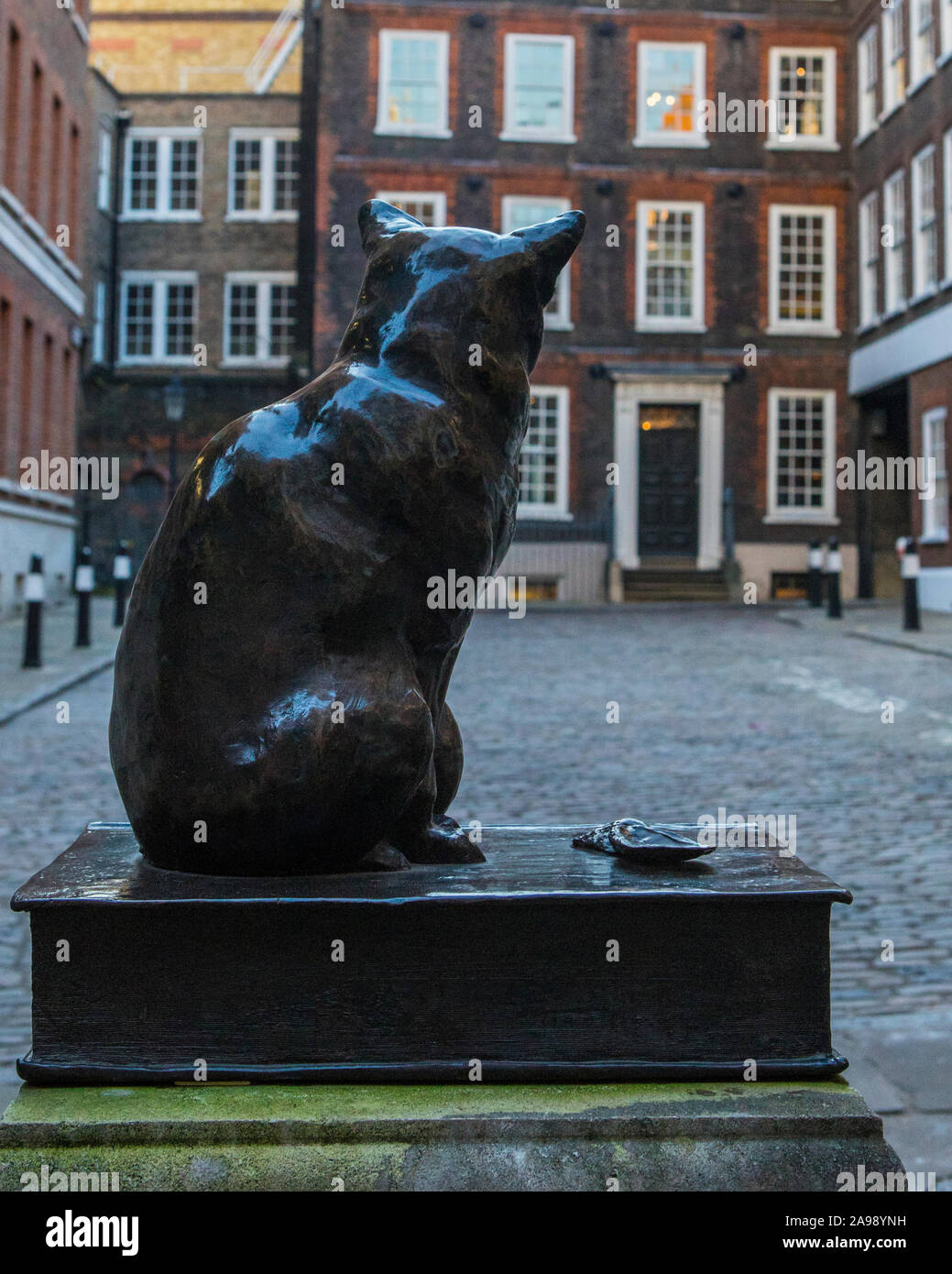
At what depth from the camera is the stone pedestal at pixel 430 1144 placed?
211 cm

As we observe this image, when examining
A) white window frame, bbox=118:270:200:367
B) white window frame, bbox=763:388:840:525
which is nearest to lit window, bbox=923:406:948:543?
white window frame, bbox=763:388:840:525

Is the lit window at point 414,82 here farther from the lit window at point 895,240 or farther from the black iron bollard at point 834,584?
the black iron bollard at point 834,584

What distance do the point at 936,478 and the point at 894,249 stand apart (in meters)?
5.24

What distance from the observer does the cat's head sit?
7.71 feet

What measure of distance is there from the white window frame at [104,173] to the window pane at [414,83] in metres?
12.5

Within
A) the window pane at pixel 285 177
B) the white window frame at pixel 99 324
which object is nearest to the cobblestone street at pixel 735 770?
the white window frame at pixel 99 324

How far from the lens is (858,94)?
26250mm

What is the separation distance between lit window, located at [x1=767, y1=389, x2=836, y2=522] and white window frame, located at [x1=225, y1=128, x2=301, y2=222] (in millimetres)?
16071

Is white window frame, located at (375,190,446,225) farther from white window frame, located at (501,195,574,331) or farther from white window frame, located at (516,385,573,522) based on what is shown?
white window frame, located at (516,385,573,522)

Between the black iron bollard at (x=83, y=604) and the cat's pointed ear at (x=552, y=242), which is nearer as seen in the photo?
the cat's pointed ear at (x=552, y=242)

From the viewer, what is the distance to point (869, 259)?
85.1 ft

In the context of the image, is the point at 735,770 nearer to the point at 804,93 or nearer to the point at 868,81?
the point at 868,81
